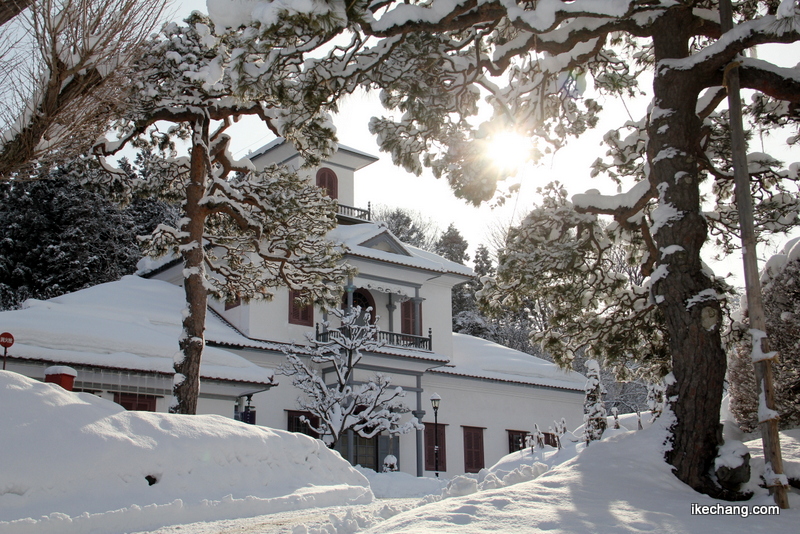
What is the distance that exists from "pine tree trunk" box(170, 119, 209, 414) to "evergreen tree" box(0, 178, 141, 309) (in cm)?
1884

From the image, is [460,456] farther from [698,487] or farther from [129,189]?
[698,487]

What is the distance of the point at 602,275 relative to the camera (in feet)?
34.4

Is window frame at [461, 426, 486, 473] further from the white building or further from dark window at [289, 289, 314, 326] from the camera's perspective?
dark window at [289, 289, 314, 326]

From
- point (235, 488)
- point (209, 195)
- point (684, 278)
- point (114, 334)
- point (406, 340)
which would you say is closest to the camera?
point (684, 278)

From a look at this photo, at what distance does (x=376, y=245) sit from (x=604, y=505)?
20.2 m

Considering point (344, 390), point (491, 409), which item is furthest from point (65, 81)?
point (491, 409)

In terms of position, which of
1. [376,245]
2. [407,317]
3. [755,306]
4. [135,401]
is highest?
[376,245]

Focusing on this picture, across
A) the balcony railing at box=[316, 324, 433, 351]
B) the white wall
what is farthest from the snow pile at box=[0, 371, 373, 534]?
the white wall


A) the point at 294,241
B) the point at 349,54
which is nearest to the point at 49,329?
the point at 294,241

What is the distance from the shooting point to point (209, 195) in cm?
Answer: 1373

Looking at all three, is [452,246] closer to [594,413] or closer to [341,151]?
[341,151]
